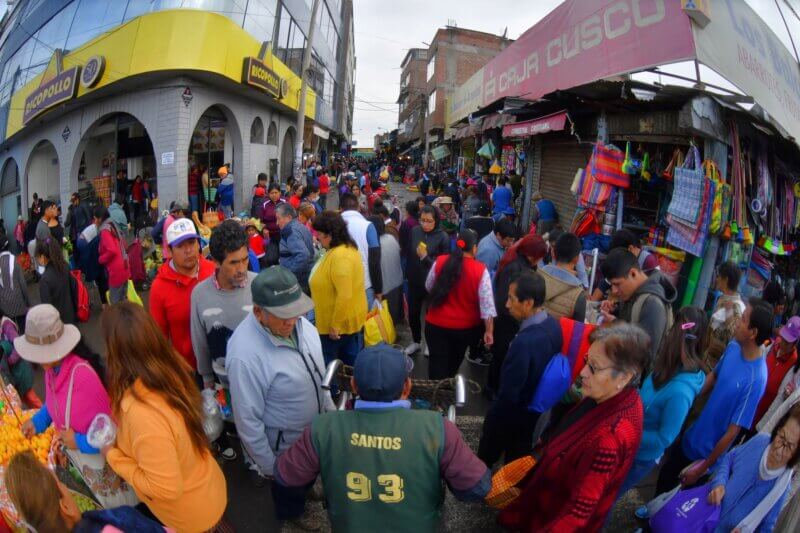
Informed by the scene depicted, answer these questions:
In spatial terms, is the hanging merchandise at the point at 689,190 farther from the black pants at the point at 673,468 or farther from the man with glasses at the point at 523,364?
the man with glasses at the point at 523,364

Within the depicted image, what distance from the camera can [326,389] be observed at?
2598mm

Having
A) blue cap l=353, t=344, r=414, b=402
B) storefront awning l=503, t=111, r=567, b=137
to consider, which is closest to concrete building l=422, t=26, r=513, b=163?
storefront awning l=503, t=111, r=567, b=137

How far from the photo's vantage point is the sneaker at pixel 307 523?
3.03 metres

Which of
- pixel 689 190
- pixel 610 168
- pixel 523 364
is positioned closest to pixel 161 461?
pixel 523 364

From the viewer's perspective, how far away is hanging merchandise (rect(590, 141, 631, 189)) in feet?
21.0

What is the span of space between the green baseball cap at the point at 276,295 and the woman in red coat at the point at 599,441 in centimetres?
142

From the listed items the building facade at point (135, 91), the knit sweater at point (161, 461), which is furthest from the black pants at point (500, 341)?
the building facade at point (135, 91)

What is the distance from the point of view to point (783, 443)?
2.12m

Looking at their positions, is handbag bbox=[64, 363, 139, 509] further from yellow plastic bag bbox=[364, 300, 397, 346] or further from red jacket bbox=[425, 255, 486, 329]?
red jacket bbox=[425, 255, 486, 329]

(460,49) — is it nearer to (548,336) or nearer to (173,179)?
(173,179)

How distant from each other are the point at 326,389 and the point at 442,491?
35.7 inches

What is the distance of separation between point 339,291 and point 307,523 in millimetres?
1695

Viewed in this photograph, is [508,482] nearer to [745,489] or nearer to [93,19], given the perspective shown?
[745,489]

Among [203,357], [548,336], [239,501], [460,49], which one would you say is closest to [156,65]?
[203,357]
